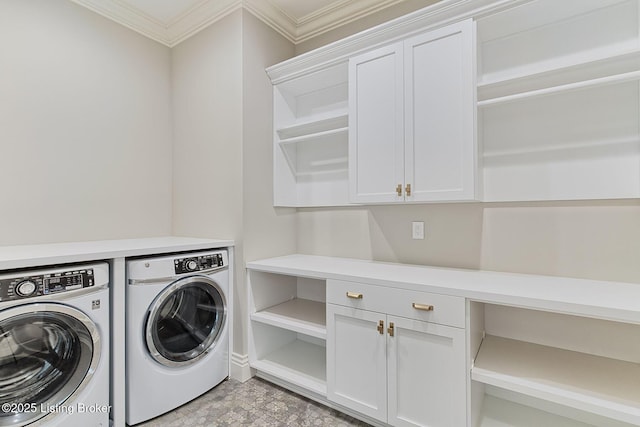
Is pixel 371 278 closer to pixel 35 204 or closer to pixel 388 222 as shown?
pixel 388 222

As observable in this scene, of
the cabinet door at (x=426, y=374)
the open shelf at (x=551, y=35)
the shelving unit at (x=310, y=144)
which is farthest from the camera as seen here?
the shelving unit at (x=310, y=144)

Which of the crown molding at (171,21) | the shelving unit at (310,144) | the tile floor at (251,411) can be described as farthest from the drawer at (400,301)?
the crown molding at (171,21)

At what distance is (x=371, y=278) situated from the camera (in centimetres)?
169

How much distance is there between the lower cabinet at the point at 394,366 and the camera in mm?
1473

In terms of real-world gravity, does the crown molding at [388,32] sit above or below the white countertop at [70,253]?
above

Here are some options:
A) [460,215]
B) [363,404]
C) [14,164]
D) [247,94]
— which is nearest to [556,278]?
[460,215]

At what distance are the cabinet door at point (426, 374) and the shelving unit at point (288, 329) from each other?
0.47 metres

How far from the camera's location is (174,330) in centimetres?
198

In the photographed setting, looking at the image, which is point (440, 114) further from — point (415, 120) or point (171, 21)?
point (171, 21)

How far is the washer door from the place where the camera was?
4.50ft

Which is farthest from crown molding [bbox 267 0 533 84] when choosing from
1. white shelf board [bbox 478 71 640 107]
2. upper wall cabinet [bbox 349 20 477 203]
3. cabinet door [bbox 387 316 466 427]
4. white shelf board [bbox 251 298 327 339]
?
white shelf board [bbox 251 298 327 339]

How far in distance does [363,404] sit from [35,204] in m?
2.44

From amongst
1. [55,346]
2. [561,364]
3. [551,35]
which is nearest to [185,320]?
[55,346]

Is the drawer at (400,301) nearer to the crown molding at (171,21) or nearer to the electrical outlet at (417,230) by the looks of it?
the electrical outlet at (417,230)
